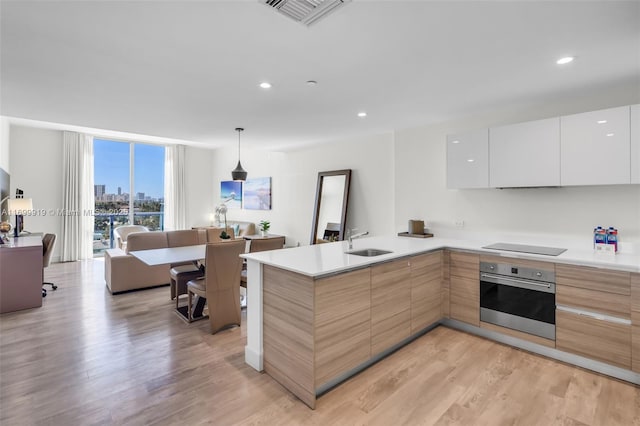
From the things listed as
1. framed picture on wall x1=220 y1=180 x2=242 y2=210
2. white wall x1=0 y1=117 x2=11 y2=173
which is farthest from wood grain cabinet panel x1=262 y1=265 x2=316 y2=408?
framed picture on wall x1=220 y1=180 x2=242 y2=210

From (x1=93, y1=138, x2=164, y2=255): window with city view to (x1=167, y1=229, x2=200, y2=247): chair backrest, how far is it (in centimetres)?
390

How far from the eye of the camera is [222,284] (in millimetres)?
3285

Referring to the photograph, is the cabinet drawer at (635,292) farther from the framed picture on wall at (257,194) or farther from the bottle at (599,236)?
the framed picture on wall at (257,194)

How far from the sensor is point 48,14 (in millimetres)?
1769

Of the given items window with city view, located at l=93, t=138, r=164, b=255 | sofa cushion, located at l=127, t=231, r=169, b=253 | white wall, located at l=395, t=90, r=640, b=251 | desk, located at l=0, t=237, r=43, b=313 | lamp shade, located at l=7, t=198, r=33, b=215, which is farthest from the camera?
window with city view, located at l=93, t=138, r=164, b=255

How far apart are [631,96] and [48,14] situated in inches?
177

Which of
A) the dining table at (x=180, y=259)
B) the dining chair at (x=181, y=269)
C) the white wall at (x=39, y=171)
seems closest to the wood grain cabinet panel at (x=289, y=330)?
the dining table at (x=180, y=259)

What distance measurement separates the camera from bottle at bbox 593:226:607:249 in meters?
2.78

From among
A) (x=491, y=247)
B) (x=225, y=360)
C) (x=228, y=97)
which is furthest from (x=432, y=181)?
(x=225, y=360)

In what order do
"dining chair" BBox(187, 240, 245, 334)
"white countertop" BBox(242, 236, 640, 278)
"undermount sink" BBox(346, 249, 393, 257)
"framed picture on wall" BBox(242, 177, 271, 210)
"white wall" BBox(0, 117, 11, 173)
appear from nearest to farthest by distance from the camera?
"white countertop" BBox(242, 236, 640, 278) → "undermount sink" BBox(346, 249, 393, 257) → "dining chair" BBox(187, 240, 245, 334) → "white wall" BBox(0, 117, 11, 173) → "framed picture on wall" BBox(242, 177, 271, 210)

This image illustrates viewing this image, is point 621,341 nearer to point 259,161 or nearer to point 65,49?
point 65,49

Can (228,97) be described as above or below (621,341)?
above

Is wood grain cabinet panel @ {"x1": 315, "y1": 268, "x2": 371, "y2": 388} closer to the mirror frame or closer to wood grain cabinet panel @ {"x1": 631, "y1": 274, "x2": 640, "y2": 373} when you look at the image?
wood grain cabinet panel @ {"x1": 631, "y1": 274, "x2": 640, "y2": 373}

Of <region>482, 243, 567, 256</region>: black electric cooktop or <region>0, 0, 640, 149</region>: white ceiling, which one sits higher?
<region>0, 0, 640, 149</region>: white ceiling
